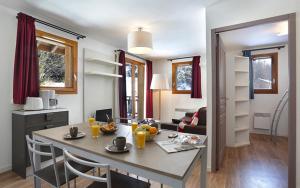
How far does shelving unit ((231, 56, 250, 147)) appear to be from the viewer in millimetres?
3766

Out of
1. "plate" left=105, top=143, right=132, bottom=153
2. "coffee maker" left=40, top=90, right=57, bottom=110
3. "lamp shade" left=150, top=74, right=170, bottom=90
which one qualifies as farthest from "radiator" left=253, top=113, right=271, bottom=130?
"coffee maker" left=40, top=90, right=57, bottom=110

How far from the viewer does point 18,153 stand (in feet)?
7.76

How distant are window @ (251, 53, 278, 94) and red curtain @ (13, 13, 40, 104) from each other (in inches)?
207

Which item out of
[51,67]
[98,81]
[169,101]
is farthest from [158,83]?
[51,67]

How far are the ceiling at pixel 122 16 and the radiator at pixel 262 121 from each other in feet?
9.11

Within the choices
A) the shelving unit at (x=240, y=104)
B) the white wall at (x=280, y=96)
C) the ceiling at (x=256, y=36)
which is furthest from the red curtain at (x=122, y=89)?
the white wall at (x=280, y=96)

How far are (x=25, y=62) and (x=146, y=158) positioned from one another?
251 centimetres

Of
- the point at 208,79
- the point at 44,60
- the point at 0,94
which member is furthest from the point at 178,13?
the point at 0,94

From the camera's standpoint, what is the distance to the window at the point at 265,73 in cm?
454

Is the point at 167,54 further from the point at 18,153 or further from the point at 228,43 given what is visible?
the point at 18,153

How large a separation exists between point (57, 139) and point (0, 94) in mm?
1650

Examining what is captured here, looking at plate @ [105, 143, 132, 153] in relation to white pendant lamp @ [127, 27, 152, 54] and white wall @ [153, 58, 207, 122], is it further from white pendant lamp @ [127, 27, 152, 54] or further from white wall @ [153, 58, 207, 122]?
white wall @ [153, 58, 207, 122]

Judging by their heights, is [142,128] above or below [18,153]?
above

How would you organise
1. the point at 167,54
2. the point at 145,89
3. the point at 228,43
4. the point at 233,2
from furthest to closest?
the point at 145,89 → the point at 167,54 → the point at 228,43 → the point at 233,2
